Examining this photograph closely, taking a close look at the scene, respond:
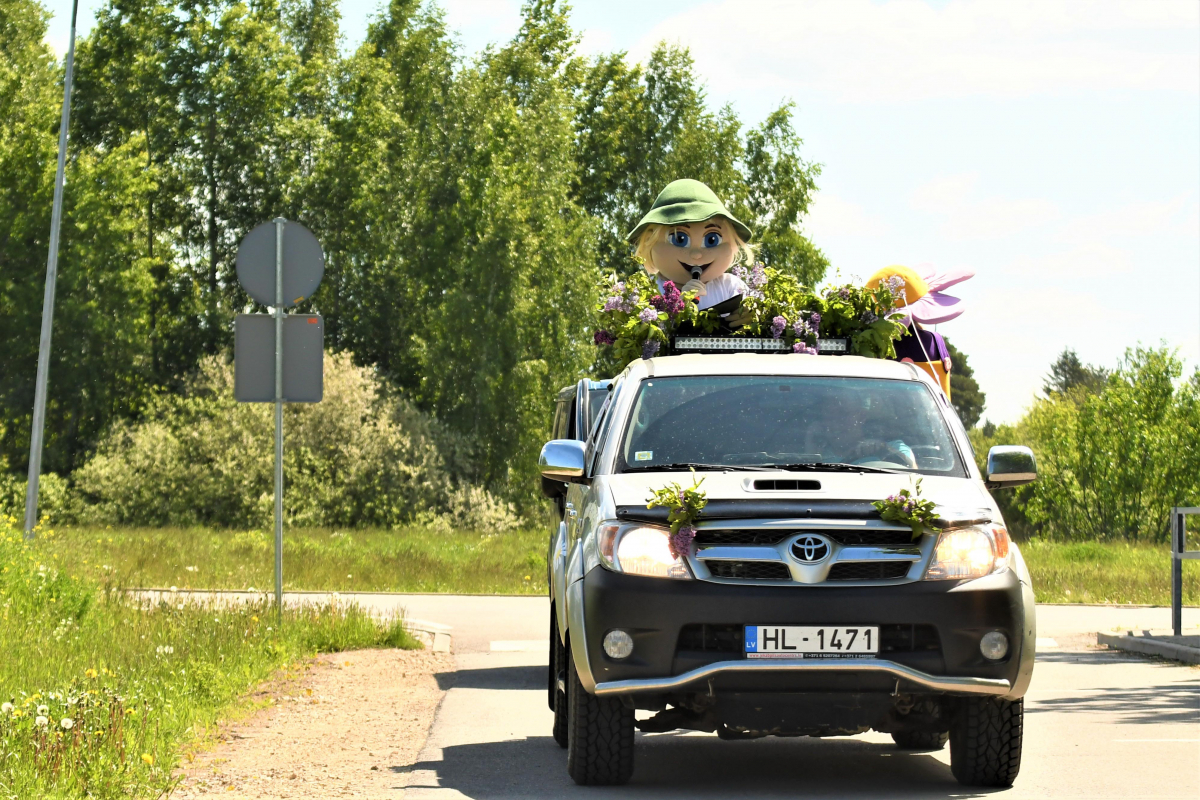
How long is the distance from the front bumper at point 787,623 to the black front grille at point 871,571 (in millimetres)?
75

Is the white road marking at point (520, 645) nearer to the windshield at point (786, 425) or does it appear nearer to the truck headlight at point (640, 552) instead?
the windshield at point (786, 425)

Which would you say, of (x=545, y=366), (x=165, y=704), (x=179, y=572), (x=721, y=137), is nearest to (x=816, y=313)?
(x=165, y=704)

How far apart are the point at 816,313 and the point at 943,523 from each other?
2.98 metres

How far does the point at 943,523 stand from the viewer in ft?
21.5

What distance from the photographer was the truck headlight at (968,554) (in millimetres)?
6520

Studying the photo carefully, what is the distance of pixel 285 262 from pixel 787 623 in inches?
287

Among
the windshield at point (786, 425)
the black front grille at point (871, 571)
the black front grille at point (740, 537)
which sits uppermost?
the windshield at point (786, 425)

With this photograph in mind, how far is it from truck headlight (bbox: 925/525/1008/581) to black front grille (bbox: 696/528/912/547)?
0.52 ft

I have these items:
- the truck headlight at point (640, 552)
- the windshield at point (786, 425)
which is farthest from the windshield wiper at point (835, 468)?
the truck headlight at point (640, 552)

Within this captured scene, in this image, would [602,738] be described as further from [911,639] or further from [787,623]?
[911,639]

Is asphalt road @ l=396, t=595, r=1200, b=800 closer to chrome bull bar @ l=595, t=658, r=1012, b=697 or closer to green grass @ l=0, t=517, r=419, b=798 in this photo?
chrome bull bar @ l=595, t=658, r=1012, b=697

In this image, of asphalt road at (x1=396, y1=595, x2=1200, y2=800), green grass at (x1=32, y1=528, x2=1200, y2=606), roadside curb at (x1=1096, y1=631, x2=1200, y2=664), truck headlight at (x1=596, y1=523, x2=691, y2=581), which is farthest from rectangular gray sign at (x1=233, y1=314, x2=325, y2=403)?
roadside curb at (x1=1096, y1=631, x2=1200, y2=664)

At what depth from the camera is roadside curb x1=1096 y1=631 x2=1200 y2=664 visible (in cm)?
1280

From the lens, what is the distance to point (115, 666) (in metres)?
9.66
